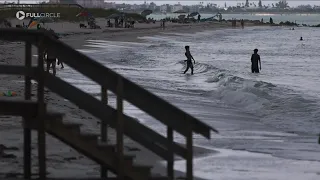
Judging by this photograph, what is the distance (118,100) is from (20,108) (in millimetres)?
1077

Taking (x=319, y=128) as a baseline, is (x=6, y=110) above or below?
above

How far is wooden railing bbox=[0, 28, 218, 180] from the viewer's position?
642cm

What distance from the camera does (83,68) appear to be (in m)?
6.51

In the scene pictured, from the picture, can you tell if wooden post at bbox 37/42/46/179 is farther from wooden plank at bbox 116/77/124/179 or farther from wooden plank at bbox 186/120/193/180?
Answer: wooden plank at bbox 186/120/193/180

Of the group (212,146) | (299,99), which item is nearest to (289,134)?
(212,146)

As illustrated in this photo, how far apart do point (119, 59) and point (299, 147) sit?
86.6ft

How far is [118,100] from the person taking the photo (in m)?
6.30

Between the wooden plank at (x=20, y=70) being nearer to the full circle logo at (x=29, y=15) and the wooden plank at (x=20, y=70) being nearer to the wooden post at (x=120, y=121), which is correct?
the wooden post at (x=120, y=121)

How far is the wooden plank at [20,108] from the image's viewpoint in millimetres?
6629

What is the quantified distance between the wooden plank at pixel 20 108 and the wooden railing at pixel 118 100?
0.12 meters

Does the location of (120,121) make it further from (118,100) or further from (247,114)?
(247,114)

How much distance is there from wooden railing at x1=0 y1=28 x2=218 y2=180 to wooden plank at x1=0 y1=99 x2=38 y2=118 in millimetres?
117

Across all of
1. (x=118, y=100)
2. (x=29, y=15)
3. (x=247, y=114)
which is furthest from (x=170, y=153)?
(x=29, y=15)

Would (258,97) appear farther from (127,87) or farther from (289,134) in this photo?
(127,87)
